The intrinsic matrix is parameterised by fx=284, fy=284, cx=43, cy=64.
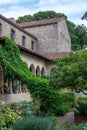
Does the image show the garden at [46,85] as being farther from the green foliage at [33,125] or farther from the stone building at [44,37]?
the stone building at [44,37]

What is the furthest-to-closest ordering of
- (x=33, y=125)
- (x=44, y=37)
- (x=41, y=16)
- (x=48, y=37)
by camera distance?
1. (x=41, y=16)
2. (x=44, y=37)
3. (x=48, y=37)
4. (x=33, y=125)

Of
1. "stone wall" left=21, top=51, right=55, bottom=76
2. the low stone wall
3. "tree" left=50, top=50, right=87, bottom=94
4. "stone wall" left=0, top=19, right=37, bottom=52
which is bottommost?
the low stone wall

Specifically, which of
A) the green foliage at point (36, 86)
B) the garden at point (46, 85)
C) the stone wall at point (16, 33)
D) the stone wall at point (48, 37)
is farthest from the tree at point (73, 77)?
the stone wall at point (48, 37)

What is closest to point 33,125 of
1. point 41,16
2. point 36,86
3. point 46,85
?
point 46,85

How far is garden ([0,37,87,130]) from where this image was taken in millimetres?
12617

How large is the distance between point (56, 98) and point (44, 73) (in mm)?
12057

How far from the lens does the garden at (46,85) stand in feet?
41.4

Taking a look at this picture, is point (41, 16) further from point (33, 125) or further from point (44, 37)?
point (33, 125)

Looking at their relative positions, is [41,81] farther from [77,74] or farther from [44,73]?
[44,73]

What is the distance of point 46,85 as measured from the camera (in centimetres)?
1661

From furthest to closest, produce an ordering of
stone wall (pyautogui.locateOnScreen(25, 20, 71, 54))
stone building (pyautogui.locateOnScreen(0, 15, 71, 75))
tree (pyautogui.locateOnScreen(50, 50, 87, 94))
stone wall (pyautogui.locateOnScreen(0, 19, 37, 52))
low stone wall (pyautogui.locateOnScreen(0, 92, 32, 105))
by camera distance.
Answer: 1. stone wall (pyautogui.locateOnScreen(25, 20, 71, 54))
2. stone building (pyautogui.locateOnScreen(0, 15, 71, 75))
3. stone wall (pyautogui.locateOnScreen(0, 19, 37, 52))
4. low stone wall (pyautogui.locateOnScreen(0, 92, 32, 105))
5. tree (pyautogui.locateOnScreen(50, 50, 87, 94))

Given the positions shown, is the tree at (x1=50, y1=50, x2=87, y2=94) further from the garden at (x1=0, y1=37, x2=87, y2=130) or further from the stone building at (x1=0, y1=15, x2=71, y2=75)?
the stone building at (x1=0, y1=15, x2=71, y2=75)

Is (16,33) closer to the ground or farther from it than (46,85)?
farther from it

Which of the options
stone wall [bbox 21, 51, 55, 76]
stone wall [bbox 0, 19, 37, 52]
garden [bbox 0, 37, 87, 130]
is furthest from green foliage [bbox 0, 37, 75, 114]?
stone wall [bbox 0, 19, 37, 52]
